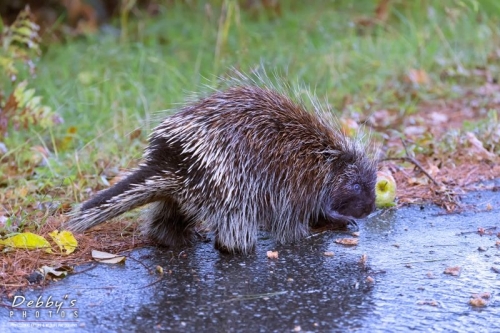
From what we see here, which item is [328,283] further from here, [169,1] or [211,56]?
[169,1]

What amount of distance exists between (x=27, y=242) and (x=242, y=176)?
1180 millimetres

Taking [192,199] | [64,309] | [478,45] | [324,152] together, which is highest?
[478,45]

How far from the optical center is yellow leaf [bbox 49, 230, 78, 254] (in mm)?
3885

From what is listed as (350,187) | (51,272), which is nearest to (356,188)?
(350,187)

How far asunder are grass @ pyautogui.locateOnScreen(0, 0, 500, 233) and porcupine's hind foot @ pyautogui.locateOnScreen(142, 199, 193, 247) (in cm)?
71

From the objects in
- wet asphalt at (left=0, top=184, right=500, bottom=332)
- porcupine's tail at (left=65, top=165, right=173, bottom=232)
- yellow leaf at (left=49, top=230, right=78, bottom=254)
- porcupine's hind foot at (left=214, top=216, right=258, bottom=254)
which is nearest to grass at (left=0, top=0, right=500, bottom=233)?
yellow leaf at (left=49, top=230, right=78, bottom=254)

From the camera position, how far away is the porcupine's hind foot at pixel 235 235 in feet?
12.6

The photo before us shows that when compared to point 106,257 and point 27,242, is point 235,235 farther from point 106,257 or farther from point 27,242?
point 27,242

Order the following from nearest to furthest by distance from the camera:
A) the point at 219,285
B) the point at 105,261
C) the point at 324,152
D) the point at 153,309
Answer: the point at 153,309 → the point at 219,285 → the point at 105,261 → the point at 324,152

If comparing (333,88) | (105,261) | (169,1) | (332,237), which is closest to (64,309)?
(105,261)

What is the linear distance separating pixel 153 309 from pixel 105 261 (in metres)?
0.70

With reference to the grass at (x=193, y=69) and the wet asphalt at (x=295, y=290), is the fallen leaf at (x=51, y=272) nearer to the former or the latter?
the wet asphalt at (x=295, y=290)

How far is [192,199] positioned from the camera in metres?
3.85

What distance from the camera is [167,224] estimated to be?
13.2ft
